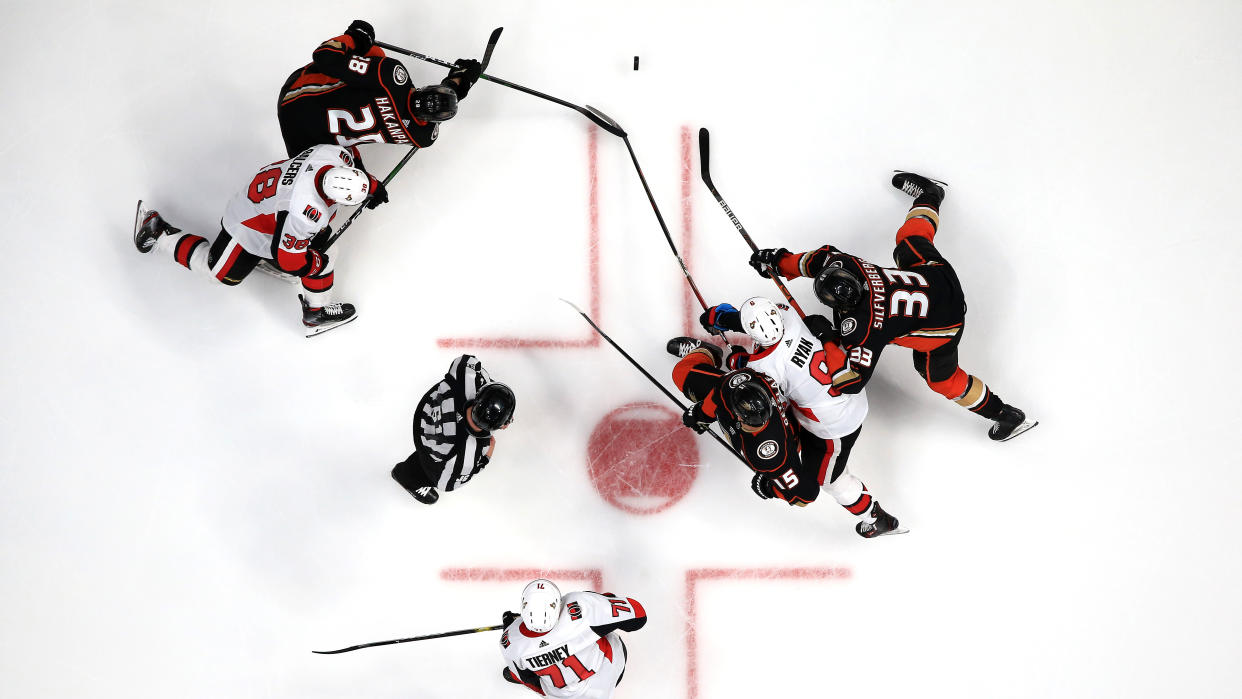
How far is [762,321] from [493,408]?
145 centimetres

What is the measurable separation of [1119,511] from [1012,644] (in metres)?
1.07

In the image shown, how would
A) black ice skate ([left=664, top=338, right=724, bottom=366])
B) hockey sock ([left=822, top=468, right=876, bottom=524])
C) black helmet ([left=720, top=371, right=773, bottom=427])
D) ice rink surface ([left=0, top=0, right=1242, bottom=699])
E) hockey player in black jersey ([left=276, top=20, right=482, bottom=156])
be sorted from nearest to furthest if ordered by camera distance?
black helmet ([left=720, top=371, right=773, bottom=427]) → hockey player in black jersey ([left=276, top=20, right=482, bottom=156]) → hockey sock ([left=822, top=468, right=876, bottom=524]) → black ice skate ([left=664, top=338, right=724, bottom=366]) → ice rink surface ([left=0, top=0, right=1242, bottom=699])

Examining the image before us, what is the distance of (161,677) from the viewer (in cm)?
491

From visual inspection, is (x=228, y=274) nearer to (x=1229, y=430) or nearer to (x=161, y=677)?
(x=161, y=677)

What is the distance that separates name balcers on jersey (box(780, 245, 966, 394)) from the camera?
4.12 metres

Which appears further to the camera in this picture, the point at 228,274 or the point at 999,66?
the point at 999,66

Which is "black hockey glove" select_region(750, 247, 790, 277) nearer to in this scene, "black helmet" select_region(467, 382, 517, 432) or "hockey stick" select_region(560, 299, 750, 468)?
"hockey stick" select_region(560, 299, 750, 468)

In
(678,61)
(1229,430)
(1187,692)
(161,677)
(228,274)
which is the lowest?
(161,677)

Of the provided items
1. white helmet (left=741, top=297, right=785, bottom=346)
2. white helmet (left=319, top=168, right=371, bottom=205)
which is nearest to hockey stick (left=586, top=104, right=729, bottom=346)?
white helmet (left=741, top=297, right=785, bottom=346)

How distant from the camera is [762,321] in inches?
161

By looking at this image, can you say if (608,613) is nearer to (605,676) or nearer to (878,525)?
(605,676)

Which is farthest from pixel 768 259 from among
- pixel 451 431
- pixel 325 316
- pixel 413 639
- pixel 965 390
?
pixel 413 639

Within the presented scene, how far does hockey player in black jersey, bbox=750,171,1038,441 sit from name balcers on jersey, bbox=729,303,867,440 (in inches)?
3.3

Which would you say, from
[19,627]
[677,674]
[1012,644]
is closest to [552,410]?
[677,674]
